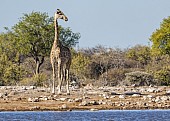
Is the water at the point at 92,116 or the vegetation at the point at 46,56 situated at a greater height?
the vegetation at the point at 46,56

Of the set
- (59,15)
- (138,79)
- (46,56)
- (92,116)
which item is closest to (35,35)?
(46,56)

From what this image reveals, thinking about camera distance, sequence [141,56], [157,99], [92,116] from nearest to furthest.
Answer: [92,116]
[157,99]
[141,56]

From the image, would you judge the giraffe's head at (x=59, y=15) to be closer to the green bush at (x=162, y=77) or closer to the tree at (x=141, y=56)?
the green bush at (x=162, y=77)

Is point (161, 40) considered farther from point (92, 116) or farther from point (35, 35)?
point (92, 116)

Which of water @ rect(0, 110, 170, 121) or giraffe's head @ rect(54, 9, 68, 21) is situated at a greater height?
giraffe's head @ rect(54, 9, 68, 21)

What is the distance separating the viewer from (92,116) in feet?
105

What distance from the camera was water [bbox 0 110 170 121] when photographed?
30.2 m

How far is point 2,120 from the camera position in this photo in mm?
29578

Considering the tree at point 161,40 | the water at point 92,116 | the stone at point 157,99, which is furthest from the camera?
the tree at point 161,40

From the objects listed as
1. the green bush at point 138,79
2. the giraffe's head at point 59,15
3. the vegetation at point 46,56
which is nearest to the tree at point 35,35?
the vegetation at point 46,56

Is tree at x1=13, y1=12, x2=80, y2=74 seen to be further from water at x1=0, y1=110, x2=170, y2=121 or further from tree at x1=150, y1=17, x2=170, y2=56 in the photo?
water at x1=0, y1=110, x2=170, y2=121

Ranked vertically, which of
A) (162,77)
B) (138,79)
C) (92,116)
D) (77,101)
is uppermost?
(162,77)

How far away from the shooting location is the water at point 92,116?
30184mm

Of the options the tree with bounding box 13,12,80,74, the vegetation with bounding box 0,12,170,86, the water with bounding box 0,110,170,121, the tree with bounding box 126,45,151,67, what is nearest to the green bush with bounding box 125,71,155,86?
the vegetation with bounding box 0,12,170,86
